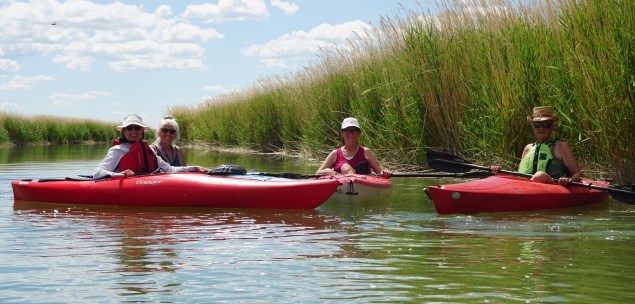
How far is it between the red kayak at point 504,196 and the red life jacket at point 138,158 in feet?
9.76

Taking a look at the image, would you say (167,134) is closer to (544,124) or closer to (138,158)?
(138,158)

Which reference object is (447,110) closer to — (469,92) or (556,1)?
(469,92)

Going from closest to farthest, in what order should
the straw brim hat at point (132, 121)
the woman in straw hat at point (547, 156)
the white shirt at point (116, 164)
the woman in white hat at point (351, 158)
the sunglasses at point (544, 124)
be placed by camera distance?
the woman in straw hat at point (547, 156) < the sunglasses at point (544, 124) < the straw brim hat at point (132, 121) < the white shirt at point (116, 164) < the woman in white hat at point (351, 158)

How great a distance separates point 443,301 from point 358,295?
42 centimetres

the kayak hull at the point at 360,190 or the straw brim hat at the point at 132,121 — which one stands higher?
the straw brim hat at the point at 132,121

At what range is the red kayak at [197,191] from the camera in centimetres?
833

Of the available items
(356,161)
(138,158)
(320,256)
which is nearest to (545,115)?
(356,161)

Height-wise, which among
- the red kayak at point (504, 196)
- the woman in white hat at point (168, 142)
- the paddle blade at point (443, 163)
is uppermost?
the woman in white hat at point (168, 142)

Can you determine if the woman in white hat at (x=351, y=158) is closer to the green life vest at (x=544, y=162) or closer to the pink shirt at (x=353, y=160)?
the pink shirt at (x=353, y=160)

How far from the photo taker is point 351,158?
9.47 metres

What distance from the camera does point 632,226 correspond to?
700 centimetres

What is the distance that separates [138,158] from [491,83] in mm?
3849

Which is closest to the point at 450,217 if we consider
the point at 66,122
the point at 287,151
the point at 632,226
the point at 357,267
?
the point at 632,226

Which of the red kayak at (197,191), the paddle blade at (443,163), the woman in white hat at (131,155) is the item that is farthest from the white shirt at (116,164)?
the paddle blade at (443,163)
